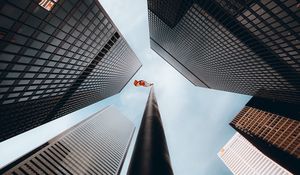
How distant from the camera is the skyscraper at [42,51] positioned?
102 ft

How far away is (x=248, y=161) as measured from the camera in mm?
169625

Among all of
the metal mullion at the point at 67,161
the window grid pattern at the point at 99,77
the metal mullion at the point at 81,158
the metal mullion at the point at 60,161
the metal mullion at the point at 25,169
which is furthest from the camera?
the metal mullion at the point at 81,158

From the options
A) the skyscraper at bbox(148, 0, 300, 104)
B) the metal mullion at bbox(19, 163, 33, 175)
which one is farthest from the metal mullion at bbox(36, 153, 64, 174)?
the skyscraper at bbox(148, 0, 300, 104)

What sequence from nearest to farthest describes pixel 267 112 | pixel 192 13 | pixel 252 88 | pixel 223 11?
1. pixel 223 11
2. pixel 192 13
3. pixel 252 88
4. pixel 267 112

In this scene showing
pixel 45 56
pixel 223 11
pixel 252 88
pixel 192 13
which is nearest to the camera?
pixel 45 56

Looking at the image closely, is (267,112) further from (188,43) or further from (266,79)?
(188,43)

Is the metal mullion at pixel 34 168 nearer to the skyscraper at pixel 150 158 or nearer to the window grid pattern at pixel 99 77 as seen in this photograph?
the window grid pattern at pixel 99 77

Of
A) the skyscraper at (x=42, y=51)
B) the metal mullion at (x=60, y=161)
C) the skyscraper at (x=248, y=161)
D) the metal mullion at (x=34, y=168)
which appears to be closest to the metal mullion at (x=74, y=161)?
the metal mullion at (x=60, y=161)

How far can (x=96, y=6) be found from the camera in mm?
45062

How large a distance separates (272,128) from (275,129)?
2.02 m

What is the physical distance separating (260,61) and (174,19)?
45.9 m

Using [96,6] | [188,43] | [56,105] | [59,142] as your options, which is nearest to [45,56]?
[96,6]

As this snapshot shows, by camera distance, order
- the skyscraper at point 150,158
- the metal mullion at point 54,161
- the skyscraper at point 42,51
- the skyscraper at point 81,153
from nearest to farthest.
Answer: the skyscraper at point 150,158 → the skyscraper at point 42,51 → the skyscraper at point 81,153 → the metal mullion at point 54,161

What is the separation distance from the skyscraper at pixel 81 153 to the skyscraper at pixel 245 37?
72837 mm
